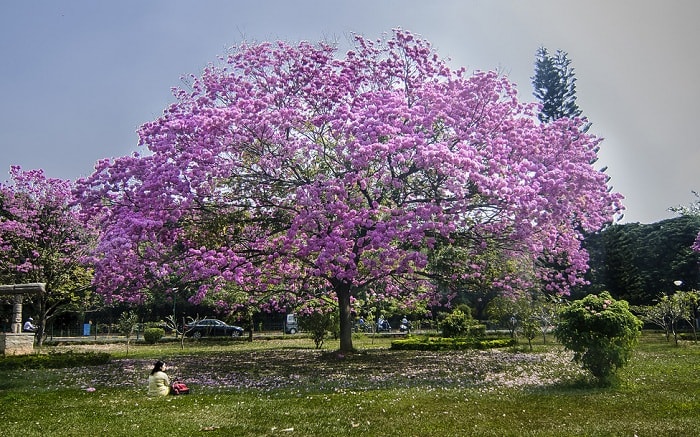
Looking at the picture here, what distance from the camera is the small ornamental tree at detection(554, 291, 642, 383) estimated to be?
1148 centimetres

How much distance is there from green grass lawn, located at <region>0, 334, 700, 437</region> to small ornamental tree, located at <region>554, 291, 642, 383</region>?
1.74 feet

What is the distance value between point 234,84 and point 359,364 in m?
10.1

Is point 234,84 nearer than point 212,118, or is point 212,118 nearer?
point 212,118

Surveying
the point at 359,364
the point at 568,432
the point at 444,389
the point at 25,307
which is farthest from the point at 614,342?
the point at 25,307

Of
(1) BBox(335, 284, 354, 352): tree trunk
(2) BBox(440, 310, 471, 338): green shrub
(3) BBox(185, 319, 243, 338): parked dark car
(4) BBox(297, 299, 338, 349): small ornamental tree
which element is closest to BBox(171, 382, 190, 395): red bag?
(1) BBox(335, 284, 354, 352): tree trunk

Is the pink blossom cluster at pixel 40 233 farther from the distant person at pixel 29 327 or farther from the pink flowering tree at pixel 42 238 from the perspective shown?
the distant person at pixel 29 327

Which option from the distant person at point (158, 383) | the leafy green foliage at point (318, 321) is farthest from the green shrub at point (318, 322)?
the distant person at point (158, 383)

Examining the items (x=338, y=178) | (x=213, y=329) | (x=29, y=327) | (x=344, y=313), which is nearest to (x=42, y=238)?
(x=29, y=327)

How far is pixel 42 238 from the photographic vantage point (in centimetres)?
3138

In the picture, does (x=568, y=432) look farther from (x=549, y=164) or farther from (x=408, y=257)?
(x=549, y=164)

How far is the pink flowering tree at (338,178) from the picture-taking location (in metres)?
16.1

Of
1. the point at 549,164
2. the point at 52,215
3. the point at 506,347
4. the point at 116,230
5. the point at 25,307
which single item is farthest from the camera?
the point at 25,307

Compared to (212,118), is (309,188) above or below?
below

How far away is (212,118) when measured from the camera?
16.5 metres
